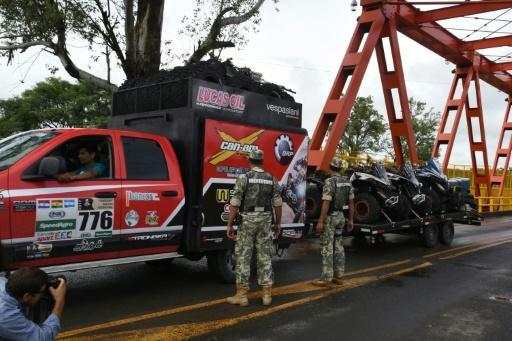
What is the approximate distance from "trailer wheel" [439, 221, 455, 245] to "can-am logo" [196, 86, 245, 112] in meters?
7.11

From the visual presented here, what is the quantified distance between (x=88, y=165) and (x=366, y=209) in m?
6.05

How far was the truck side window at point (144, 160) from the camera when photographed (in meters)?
5.71

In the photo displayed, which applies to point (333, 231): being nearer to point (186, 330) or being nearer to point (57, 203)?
point (186, 330)

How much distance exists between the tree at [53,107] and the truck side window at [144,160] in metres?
31.4

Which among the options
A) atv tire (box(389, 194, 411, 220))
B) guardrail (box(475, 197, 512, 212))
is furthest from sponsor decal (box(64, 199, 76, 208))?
guardrail (box(475, 197, 512, 212))

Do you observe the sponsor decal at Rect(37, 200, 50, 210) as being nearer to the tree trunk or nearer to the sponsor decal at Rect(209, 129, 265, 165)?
the sponsor decal at Rect(209, 129, 265, 165)

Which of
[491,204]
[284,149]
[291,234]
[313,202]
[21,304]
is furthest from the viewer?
[491,204]

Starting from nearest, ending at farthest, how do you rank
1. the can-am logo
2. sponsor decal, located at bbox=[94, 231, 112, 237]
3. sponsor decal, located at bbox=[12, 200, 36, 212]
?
sponsor decal, located at bbox=[12, 200, 36, 212], sponsor decal, located at bbox=[94, 231, 112, 237], the can-am logo

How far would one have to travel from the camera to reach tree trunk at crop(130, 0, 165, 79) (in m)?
13.5

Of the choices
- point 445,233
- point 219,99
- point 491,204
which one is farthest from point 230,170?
point 491,204

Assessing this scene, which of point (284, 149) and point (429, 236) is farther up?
point (284, 149)

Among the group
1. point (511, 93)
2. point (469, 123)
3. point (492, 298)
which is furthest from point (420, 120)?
point (492, 298)

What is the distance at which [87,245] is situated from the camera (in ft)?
16.9

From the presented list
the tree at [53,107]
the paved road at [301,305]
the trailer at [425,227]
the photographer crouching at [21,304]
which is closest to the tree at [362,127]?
the tree at [53,107]
